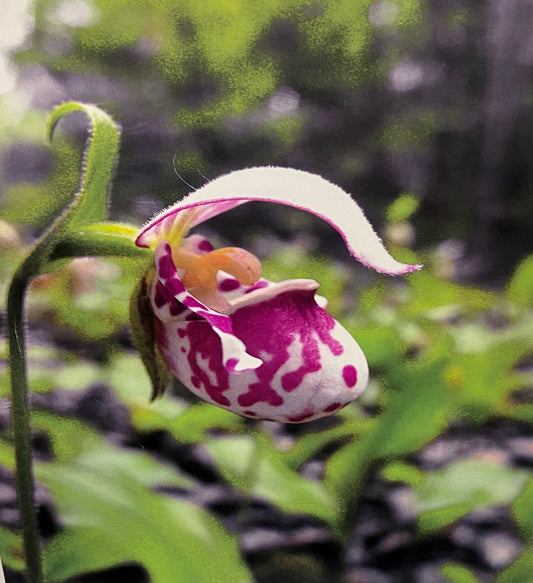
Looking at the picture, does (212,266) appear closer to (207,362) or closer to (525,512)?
(207,362)

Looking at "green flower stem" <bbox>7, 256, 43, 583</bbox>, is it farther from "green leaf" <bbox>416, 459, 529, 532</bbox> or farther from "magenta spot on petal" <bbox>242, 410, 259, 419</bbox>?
"green leaf" <bbox>416, 459, 529, 532</bbox>

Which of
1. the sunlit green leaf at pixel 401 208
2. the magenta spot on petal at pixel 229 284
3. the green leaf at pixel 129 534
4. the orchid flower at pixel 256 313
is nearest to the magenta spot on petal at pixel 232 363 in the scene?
the orchid flower at pixel 256 313

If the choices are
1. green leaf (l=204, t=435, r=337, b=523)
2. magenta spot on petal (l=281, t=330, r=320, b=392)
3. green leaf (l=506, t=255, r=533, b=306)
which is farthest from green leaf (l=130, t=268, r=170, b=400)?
green leaf (l=506, t=255, r=533, b=306)

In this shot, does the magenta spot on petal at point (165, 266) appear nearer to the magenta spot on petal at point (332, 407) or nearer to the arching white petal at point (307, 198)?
the arching white petal at point (307, 198)

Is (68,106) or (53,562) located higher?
(68,106)

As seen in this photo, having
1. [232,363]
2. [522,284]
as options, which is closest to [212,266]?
[232,363]

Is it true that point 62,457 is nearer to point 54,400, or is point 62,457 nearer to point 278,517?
point 54,400

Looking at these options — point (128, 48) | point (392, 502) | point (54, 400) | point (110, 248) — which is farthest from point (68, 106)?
point (392, 502)
